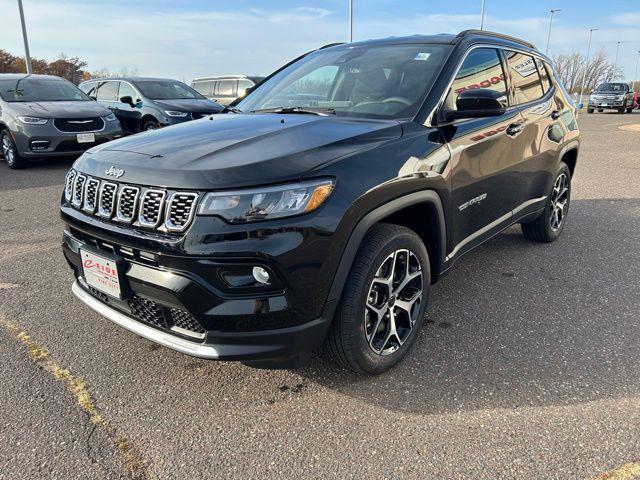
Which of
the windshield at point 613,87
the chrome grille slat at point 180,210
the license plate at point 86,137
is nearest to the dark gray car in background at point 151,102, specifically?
the license plate at point 86,137

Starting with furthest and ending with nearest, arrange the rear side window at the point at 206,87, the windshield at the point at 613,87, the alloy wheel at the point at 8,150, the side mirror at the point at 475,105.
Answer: the windshield at the point at 613,87, the rear side window at the point at 206,87, the alloy wheel at the point at 8,150, the side mirror at the point at 475,105

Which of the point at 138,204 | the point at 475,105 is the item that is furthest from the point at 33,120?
the point at 475,105

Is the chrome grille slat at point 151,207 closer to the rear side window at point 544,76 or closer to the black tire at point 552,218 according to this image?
the black tire at point 552,218

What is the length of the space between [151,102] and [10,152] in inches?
117

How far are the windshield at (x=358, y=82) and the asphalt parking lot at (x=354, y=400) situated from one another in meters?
1.41

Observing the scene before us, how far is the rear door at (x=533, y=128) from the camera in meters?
3.79

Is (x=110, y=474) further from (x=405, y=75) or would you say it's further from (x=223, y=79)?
(x=223, y=79)

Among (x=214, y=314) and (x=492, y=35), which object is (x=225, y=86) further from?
(x=214, y=314)

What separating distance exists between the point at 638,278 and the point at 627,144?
1146 cm

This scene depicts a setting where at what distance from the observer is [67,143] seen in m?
8.41

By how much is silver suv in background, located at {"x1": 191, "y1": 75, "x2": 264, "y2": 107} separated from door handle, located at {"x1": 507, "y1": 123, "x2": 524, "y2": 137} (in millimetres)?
13264

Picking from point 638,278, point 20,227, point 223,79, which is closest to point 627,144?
point 638,278

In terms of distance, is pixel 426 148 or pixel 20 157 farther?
pixel 20 157

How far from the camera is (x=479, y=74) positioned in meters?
3.33
